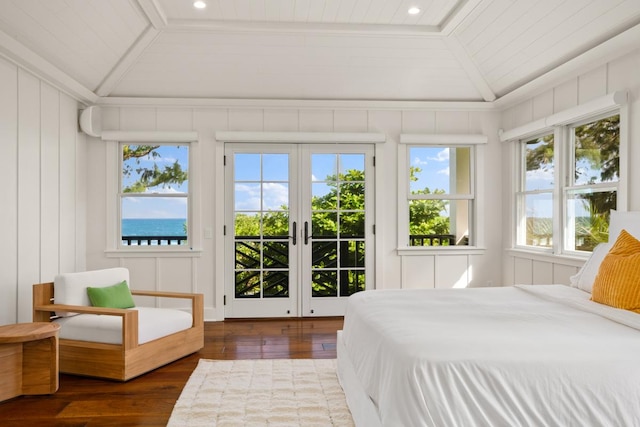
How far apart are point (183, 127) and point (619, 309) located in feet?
14.4

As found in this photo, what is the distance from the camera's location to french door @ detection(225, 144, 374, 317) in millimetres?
5156

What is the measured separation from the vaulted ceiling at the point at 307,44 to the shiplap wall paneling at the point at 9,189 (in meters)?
0.25

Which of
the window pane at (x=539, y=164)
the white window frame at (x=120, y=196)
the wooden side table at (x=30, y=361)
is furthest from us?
the white window frame at (x=120, y=196)

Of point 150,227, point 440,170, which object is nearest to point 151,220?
point 150,227

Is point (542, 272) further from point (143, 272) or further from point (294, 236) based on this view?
point (143, 272)

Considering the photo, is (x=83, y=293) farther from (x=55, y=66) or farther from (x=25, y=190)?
(x=55, y=66)

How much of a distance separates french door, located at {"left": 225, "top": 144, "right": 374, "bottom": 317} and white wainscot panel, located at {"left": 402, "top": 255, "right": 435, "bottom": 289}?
419 mm

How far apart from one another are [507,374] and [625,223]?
206 centimetres

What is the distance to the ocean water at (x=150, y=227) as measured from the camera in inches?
201

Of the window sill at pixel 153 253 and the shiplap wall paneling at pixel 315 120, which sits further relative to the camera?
the shiplap wall paneling at pixel 315 120

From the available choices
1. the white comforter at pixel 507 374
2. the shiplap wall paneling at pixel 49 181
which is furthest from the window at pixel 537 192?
the shiplap wall paneling at pixel 49 181

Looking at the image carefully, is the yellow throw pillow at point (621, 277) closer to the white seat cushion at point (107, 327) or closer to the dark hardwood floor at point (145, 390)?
the dark hardwood floor at point (145, 390)

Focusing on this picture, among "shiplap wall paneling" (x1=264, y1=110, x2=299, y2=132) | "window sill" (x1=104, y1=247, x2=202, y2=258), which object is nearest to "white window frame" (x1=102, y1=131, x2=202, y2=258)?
"window sill" (x1=104, y1=247, x2=202, y2=258)

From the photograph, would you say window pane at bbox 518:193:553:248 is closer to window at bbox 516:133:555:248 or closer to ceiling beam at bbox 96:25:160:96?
window at bbox 516:133:555:248
